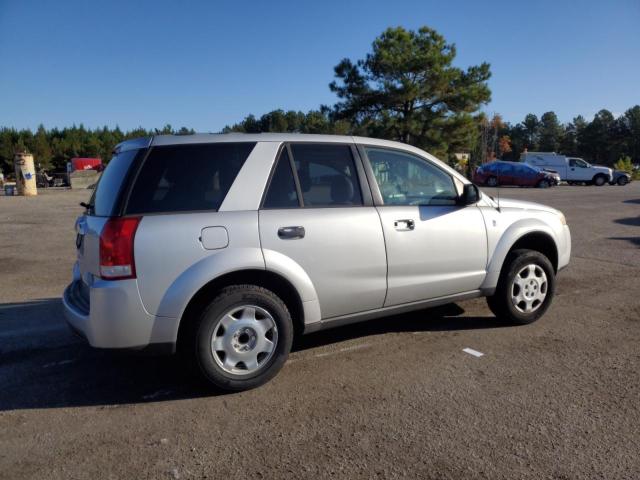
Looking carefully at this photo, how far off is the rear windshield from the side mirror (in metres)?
2.71

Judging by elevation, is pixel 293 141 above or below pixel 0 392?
above

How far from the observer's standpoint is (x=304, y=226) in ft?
12.1

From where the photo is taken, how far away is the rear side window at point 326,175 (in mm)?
3877

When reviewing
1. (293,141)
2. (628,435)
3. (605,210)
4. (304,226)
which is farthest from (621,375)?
(605,210)

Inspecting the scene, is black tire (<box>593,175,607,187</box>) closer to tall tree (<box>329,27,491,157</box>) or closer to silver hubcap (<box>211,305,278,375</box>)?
tall tree (<box>329,27,491,157</box>)

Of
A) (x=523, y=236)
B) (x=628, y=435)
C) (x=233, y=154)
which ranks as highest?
(x=233, y=154)

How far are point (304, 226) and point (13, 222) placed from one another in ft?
46.8

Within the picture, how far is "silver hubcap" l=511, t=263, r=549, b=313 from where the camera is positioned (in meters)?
4.82

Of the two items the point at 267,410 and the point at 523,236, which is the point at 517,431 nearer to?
the point at 267,410

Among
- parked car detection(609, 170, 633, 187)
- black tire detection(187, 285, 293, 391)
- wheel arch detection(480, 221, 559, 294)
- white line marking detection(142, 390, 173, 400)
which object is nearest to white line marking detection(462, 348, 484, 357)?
wheel arch detection(480, 221, 559, 294)

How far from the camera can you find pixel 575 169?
3516 centimetres

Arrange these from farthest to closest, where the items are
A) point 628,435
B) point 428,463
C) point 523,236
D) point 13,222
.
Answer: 1. point 13,222
2. point 523,236
3. point 628,435
4. point 428,463

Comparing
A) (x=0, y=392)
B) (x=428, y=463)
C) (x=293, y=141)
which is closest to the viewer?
(x=428, y=463)

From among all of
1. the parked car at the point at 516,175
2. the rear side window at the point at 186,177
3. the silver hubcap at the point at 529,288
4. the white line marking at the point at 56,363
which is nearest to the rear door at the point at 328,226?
the rear side window at the point at 186,177
